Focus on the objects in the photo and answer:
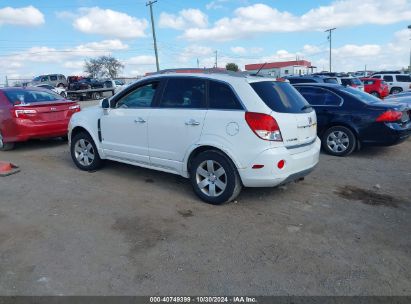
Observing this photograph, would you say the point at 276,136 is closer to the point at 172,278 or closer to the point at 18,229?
the point at 172,278

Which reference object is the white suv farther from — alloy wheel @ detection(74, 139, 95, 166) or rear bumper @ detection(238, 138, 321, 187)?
alloy wheel @ detection(74, 139, 95, 166)

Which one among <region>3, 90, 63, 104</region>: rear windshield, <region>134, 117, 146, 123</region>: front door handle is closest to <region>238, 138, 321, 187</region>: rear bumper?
<region>134, 117, 146, 123</region>: front door handle

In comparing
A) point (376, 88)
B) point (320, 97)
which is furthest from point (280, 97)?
point (376, 88)

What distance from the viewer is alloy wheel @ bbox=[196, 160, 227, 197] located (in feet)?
15.8

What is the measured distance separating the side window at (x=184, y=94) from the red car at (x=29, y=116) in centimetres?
423

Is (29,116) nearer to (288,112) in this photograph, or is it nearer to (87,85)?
(288,112)

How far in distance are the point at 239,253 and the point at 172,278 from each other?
2.50 feet

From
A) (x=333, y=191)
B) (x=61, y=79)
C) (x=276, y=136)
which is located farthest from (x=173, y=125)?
(x=61, y=79)

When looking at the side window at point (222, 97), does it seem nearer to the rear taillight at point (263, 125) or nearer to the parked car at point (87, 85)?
the rear taillight at point (263, 125)

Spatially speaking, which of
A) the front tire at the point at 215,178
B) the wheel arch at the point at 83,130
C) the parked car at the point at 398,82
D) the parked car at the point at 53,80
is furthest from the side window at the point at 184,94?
the parked car at the point at 53,80

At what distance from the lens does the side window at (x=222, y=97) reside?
4676 millimetres

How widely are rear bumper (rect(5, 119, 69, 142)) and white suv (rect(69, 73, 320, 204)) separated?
3.24m

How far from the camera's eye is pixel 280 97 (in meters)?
4.89

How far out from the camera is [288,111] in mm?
4797
